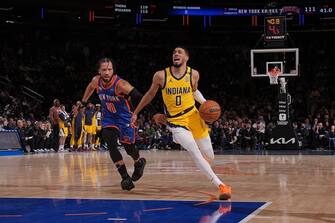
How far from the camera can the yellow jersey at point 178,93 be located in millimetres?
7074

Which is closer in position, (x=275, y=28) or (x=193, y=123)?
(x=193, y=123)

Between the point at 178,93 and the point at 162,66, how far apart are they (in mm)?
26982

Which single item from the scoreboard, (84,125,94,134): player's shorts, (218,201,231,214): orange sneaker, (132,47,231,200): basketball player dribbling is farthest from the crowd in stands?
(218,201,231,214): orange sneaker

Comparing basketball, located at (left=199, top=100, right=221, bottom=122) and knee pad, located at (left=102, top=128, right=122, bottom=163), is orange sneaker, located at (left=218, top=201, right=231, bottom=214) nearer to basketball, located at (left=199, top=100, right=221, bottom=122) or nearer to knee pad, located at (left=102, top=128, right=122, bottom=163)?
basketball, located at (left=199, top=100, right=221, bottom=122)

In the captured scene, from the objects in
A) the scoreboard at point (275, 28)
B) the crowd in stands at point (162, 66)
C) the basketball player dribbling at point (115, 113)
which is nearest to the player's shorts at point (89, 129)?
the crowd in stands at point (162, 66)

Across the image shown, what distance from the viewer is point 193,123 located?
7.08 metres

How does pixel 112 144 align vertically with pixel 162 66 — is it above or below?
below

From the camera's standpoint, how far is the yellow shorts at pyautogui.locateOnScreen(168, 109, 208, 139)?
703 centimetres

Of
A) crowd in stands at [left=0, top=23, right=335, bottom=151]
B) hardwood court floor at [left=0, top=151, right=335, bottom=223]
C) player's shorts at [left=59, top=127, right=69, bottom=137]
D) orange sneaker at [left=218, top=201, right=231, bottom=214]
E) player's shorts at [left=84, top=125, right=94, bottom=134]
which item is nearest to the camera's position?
orange sneaker at [left=218, top=201, right=231, bottom=214]

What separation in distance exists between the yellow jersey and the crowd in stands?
15542 millimetres

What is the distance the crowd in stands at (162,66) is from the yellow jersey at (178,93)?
1554 cm

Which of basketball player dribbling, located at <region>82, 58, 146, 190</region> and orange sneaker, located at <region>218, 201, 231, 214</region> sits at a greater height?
basketball player dribbling, located at <region>82, 58, 146, 190</region>

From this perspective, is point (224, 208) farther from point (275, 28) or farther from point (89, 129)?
point (275, 28)

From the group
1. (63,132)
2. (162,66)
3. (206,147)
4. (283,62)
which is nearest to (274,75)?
(283,62)
